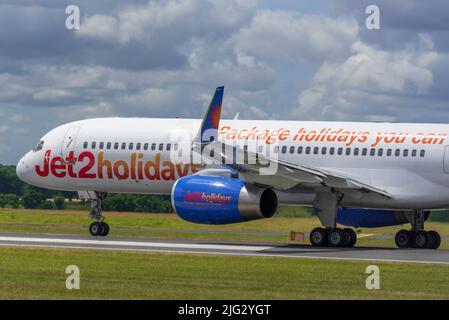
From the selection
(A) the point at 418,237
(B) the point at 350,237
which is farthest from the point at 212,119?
(A) the point at 418,237

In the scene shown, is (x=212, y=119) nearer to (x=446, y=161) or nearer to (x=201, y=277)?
(x=446, y=161)

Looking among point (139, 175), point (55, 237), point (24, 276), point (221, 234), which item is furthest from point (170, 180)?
point (24, 276)

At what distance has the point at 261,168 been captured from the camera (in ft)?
125

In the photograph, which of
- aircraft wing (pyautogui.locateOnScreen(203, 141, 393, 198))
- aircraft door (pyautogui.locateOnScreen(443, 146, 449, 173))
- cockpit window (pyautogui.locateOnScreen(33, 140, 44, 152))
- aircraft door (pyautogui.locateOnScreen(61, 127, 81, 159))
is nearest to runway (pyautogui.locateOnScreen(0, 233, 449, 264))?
aircraft wing (pyautogui.locateOnScreen(203, 141, 393, 198))

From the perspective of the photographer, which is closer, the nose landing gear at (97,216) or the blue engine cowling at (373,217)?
the blue engine cowling at (373,217)

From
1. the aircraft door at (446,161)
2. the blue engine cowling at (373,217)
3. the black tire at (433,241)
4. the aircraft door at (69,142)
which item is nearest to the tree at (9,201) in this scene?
the aircraft door at (69,142)

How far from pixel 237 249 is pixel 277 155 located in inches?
239

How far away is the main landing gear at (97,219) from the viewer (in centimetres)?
4575

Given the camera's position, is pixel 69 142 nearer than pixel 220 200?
No

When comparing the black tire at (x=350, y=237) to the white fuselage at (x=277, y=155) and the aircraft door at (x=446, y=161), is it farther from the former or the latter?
the aircraft door at (x=446, y=161)

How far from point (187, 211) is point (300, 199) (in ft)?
17.0

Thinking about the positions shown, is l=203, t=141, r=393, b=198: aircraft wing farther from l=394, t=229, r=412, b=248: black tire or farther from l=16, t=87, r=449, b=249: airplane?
l=394, t=229, r=412, b=248: black tire

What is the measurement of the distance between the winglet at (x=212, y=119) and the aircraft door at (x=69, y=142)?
30.8ft

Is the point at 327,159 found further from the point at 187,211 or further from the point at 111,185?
the point at 111,185
